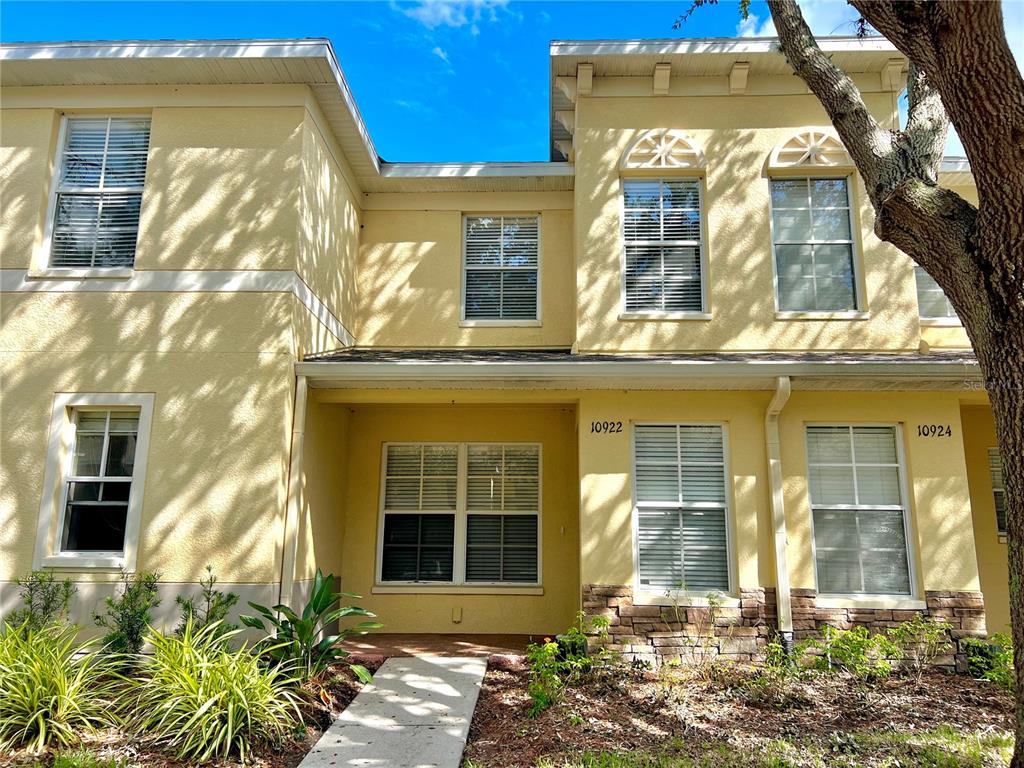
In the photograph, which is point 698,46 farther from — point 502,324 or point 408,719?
point 408,719

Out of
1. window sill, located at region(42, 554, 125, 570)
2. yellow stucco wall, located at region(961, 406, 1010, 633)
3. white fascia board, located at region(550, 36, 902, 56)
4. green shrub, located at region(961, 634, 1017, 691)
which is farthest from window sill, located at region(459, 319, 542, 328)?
green shrub, located at region(961, 634, 1017, 691)

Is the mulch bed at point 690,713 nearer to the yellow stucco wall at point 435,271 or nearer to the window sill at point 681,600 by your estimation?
the window sill at point 681,600

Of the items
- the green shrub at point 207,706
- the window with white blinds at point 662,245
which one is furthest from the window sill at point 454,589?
the window with white blinds at point 662,245

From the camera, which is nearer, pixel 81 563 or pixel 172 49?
pixel 81 563

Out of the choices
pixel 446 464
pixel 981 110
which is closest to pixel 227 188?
pixel 446 464

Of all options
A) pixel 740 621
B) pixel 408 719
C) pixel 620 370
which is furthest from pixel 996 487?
pixel 408 719

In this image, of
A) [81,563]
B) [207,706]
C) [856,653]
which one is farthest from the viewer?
[81,563]

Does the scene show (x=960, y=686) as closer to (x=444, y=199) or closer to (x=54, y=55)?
(x=444, y=199)

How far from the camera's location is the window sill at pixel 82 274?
700 cm

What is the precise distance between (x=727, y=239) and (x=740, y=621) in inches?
165

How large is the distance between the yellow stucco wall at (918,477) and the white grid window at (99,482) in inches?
261

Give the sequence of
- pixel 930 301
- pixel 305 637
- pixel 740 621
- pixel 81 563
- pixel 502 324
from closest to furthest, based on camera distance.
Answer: pixel 305 637, pixel 81 563, pixel 740 621, pixel 930 301, pixel 502 324

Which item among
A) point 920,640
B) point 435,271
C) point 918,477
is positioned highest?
point 435,271

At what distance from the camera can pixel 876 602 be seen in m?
6.69
